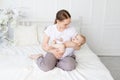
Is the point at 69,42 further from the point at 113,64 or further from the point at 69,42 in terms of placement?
the point at 113,64

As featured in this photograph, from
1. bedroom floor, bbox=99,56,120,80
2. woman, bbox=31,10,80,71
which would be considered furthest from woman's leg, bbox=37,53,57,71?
bedroom floor, bbox=99,56,120,80

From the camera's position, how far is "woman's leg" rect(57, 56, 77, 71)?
2.16 m

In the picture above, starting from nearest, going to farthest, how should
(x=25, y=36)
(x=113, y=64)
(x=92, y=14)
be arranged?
1. (x=25, y=36)
2. (x=113, y=64)
3. (x=92, y=14)

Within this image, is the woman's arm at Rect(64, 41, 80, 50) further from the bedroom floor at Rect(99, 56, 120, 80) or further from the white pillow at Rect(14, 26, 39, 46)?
the bedroom floor at Rect(99, 56, 120, 80)

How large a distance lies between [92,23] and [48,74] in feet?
6.34

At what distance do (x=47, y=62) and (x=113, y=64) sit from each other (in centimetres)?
173

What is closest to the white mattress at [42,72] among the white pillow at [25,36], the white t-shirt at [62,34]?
the white t-shirt at [62,34]

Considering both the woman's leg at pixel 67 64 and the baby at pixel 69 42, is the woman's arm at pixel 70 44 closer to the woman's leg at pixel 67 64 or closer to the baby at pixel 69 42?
the baby at pixel 69 42

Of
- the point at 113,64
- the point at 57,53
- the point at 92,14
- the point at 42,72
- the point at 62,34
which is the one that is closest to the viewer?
the point at 42,72

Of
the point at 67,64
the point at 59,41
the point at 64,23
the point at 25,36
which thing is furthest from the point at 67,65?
the point at 25,36

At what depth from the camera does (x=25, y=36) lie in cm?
315

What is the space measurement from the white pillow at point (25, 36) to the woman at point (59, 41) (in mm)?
759

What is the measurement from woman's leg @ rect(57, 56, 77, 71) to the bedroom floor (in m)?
1.11

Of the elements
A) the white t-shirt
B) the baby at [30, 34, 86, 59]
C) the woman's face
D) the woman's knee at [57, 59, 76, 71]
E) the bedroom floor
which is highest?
the woman's face
